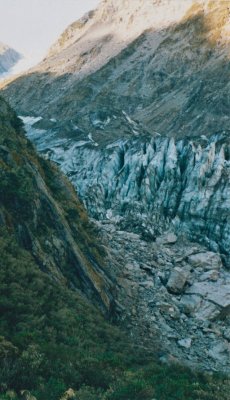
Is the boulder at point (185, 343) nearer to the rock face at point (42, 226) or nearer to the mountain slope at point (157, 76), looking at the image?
the rock face at point (42, 226)

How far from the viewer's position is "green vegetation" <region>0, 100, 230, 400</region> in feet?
35.5

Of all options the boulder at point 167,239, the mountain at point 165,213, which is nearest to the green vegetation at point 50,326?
the mountain at point 165,213

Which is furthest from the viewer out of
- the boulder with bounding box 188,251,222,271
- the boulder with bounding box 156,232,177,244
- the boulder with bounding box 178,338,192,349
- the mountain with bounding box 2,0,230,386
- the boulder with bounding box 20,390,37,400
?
the boulder with bounding box 156,232,177,244

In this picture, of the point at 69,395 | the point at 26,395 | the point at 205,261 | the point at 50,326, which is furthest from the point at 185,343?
the point at 26,395

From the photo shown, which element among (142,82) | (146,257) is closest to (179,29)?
(142,82)

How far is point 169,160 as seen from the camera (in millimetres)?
45062

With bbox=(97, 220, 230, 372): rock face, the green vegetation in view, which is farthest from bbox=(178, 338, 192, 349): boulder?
the green vegetation

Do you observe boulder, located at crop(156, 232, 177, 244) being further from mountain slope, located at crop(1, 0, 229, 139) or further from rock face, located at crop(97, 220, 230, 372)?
mountain slope, located at crop(1, 0, 229, 139)

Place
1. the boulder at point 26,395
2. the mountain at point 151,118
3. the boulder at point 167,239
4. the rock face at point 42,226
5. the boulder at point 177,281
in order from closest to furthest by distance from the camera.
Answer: the boulder at point 26,395
the rock face at point 42,226
the boulder at point 177,281
the boulder at point 167,239
the mountain at point 151,118

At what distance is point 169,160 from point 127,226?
12603 mm

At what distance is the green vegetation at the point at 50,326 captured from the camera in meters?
10.8

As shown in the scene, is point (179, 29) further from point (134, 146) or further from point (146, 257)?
point (146, 257)

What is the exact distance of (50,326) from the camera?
13.5m

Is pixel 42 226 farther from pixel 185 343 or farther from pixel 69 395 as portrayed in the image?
pixel 69 395
